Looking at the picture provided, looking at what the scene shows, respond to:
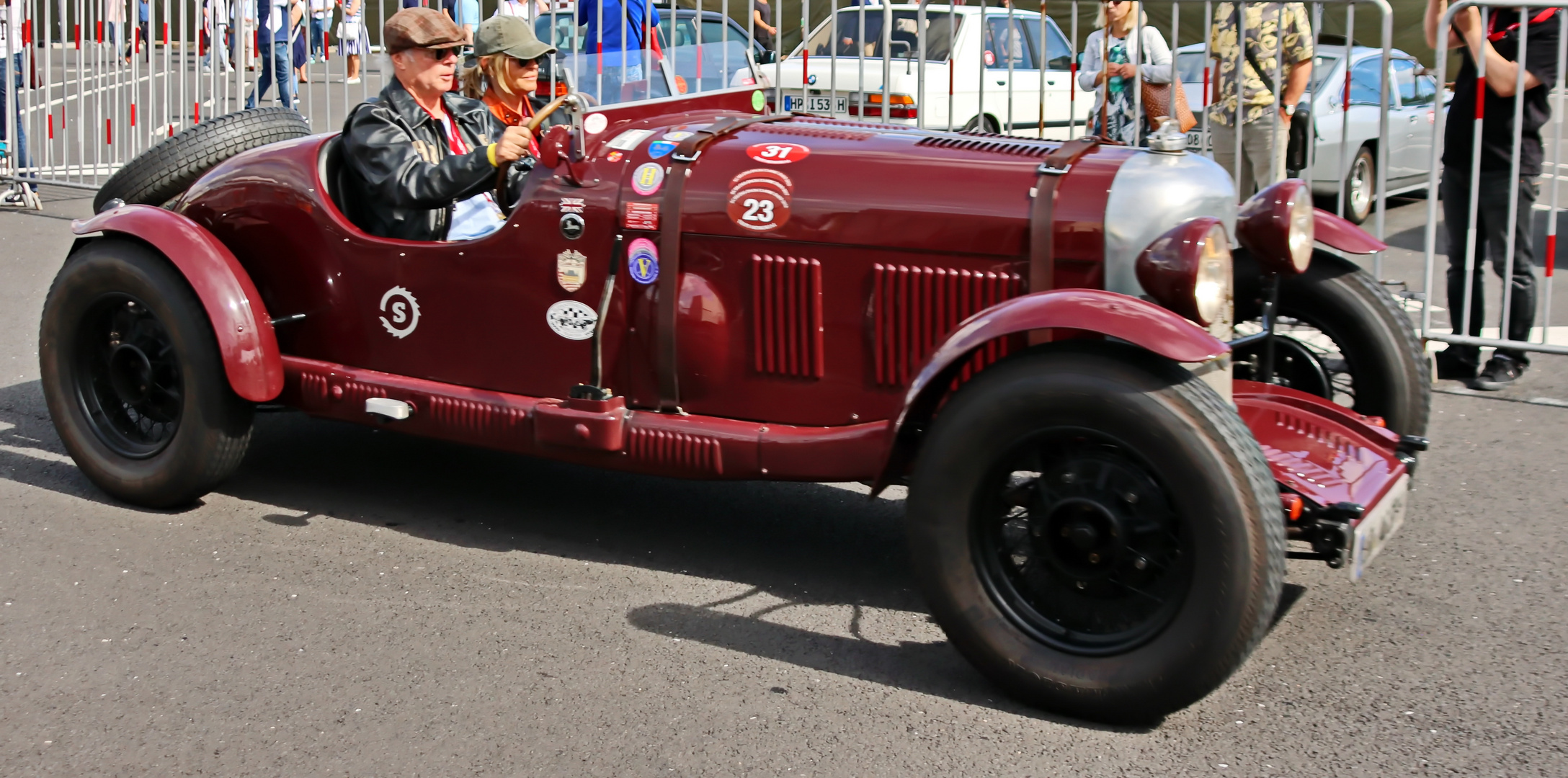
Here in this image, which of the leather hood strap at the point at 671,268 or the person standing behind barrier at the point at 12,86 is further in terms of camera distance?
the person standing behind barrier at the point at 12,86

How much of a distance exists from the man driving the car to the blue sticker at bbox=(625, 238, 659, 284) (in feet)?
1.56

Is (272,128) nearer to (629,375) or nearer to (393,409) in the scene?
(393,409)

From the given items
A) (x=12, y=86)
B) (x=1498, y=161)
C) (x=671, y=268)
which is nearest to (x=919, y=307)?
(x=671, y=268)

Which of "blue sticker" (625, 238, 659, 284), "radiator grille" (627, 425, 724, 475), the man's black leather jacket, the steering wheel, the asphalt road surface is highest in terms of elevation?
the steering wheel

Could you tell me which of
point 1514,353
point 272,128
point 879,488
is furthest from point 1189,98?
point 879,488

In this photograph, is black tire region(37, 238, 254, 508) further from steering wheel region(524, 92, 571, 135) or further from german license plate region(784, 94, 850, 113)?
german license plate region(784, 94, 850, 113)

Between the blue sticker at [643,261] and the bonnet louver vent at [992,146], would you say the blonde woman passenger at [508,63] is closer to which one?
the blue sticker at [643,261]

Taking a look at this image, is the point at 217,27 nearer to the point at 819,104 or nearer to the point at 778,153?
the point at 819,104

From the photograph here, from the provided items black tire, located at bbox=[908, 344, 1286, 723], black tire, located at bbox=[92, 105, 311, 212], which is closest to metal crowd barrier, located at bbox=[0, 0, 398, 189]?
black tire, located at bbox=[92, 105, 311, 212]

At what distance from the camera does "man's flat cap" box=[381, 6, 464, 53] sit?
441 cm

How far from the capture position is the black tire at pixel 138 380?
438 cm

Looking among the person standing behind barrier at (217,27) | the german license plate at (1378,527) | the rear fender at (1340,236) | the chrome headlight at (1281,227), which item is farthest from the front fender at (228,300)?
the person standing behind barrier at (217,27)

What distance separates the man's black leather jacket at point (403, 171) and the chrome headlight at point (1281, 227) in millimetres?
2102

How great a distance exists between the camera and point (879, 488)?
3539 mm
